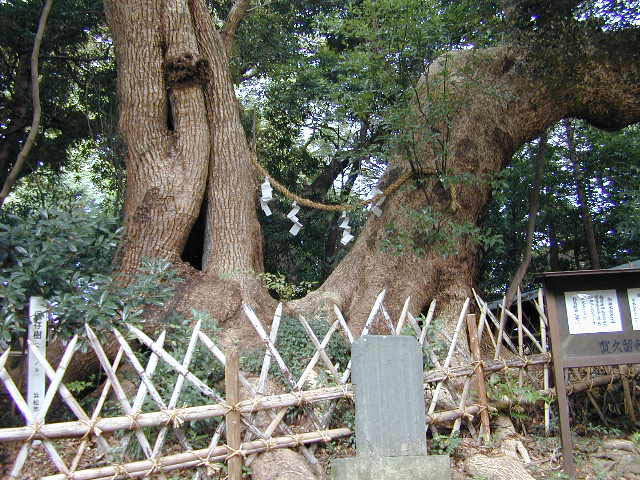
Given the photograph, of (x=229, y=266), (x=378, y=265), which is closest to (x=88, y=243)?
(x=229, y=266)

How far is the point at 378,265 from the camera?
21.1 ft

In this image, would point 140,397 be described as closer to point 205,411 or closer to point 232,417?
point 205,411

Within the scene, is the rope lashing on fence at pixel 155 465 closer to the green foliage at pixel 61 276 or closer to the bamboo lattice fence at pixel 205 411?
the bamboo lattice fence at pixel 205 411

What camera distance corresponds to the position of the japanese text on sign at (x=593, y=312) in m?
4.65

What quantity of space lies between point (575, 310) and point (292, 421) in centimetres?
243

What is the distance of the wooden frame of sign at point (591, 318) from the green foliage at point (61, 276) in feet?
10.9

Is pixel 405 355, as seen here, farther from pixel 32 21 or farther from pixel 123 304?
pixel 32 21

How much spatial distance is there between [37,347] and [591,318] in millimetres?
4171

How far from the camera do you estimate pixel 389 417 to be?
3500 millimetres

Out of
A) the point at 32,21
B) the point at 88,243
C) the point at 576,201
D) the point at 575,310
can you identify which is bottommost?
the point at 575,310

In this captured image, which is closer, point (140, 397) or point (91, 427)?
point (91, 427)

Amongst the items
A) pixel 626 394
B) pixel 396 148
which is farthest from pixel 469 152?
pixel 626 394

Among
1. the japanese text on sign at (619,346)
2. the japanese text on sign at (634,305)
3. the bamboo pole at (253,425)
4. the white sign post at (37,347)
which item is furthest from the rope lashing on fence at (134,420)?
the japanese text on sign at (634,305)

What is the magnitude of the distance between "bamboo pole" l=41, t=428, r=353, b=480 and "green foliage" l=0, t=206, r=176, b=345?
1.09 meters
